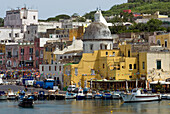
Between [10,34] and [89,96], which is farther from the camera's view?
[10,34]

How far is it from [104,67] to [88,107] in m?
20.0

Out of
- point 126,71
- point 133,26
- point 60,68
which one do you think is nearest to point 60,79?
point 60,68

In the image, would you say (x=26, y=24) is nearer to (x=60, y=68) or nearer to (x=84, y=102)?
(x=60, y=68)

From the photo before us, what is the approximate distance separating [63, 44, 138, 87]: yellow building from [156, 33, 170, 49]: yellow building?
10503mm

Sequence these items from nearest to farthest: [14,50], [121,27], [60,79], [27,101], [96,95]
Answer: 1. [27,101]
2. [96,95]
3. [60,79]
4. [14,50]
5. [121,27]

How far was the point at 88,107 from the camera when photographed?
84.1 meters

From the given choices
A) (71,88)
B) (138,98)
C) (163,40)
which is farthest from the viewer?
(163,40)

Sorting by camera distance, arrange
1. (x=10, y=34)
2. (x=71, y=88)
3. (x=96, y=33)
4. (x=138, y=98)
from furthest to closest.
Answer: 1. (x=10, y=34)
2. (x=96, y=33)
3. (x=71, y=88)
4. (x=138, y=98)

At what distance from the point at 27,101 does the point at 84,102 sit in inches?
338

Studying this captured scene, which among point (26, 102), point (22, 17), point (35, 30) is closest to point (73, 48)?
point (35, 30)

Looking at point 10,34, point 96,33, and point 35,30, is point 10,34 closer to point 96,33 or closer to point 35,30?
point 35,30

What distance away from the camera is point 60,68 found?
10900cm

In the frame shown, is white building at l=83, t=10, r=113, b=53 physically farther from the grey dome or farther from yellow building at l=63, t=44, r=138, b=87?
yellow building at l=63, t=44, r=138, b=87

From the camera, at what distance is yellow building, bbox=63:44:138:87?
331 feet
